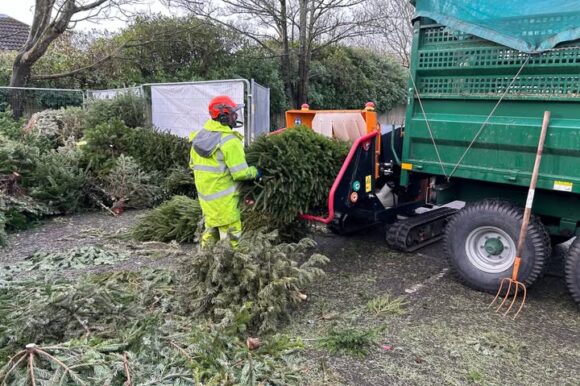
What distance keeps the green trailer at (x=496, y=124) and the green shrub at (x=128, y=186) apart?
4.49 meters

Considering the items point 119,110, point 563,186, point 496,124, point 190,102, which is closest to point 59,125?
point 119,110

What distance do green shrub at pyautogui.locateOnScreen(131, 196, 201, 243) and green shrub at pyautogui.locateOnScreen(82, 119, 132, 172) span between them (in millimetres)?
2158

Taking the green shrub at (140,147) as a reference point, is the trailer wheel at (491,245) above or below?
below

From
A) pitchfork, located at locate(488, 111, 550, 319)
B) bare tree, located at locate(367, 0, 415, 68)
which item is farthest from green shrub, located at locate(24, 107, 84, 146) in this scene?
pitchfork, located at locate(488, 111, 550, 319)

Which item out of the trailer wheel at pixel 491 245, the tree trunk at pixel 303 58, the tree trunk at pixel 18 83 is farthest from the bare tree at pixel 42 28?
the trailer wheel at pixel 491 245

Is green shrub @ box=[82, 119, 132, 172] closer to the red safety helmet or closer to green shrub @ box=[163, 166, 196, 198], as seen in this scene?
green shrub @ box=[163, 166, 196, 198]

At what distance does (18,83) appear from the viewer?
1213cm

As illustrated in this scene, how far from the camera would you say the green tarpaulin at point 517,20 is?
362 cm

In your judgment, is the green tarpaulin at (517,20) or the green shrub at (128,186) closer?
the green tarpaulin at (517,20)

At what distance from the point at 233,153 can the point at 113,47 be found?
445 inches

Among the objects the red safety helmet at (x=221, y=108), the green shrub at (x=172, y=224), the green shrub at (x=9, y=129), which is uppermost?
the red safety helmet at (x=221, y=108)

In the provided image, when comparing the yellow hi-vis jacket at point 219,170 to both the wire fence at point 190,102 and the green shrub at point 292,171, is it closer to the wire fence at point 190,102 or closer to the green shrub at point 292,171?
the green shrub at point 292,171

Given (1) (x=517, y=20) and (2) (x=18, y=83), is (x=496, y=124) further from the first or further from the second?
(2) (x=18, y=83)

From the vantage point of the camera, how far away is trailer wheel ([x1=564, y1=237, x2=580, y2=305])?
379 cm
